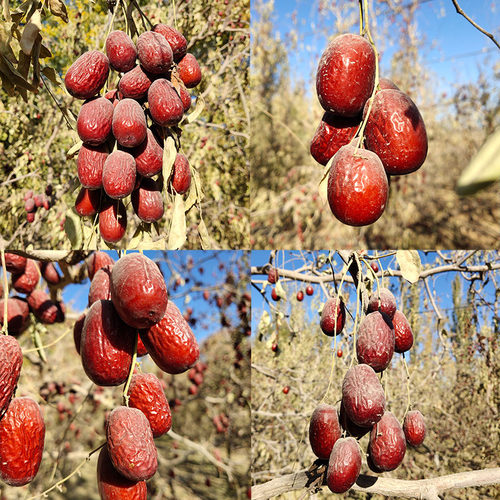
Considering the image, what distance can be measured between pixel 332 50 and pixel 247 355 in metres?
1.96

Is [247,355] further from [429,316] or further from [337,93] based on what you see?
[337,93]

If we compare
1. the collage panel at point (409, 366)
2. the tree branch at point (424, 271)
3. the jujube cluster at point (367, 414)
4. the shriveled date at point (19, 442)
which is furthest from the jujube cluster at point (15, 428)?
the collage panel at point (409, 366)

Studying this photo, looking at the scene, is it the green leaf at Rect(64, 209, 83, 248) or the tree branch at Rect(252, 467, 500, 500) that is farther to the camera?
the tree branch at Rect(252, 467, 500, 500)

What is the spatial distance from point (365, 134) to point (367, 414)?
0.47 m

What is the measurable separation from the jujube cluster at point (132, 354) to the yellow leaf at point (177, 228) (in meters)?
0.10

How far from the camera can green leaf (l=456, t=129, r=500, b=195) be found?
170 millimetres

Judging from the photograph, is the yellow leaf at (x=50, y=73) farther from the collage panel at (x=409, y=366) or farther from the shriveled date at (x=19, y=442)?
the collage panel at (x=409, y=366)

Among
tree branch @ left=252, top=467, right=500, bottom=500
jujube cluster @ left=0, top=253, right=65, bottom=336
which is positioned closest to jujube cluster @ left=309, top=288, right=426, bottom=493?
tree branch @ left=252, top=467, right=500, bottom=500

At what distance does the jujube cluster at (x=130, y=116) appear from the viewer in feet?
2.14

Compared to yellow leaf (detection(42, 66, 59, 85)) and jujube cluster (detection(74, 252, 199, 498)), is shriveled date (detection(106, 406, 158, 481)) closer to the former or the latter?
jujube cluster (detection(74, 252, 199, 498))

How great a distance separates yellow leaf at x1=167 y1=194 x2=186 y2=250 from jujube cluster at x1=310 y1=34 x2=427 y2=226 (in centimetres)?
22

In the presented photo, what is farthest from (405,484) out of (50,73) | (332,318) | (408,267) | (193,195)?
(50,73)

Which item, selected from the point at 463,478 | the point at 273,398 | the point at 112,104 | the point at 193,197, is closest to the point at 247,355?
the point at 273,398

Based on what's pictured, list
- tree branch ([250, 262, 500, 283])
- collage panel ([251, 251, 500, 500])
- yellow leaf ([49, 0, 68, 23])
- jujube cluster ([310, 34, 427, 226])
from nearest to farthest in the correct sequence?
jujube cluster ([310, 34, 427, 226]) → yellow leaf ([49, 0, 68, 23]) → tree branch ([250, 262, 500, 283]) → collage panel ([251, 251, 500, 500])
